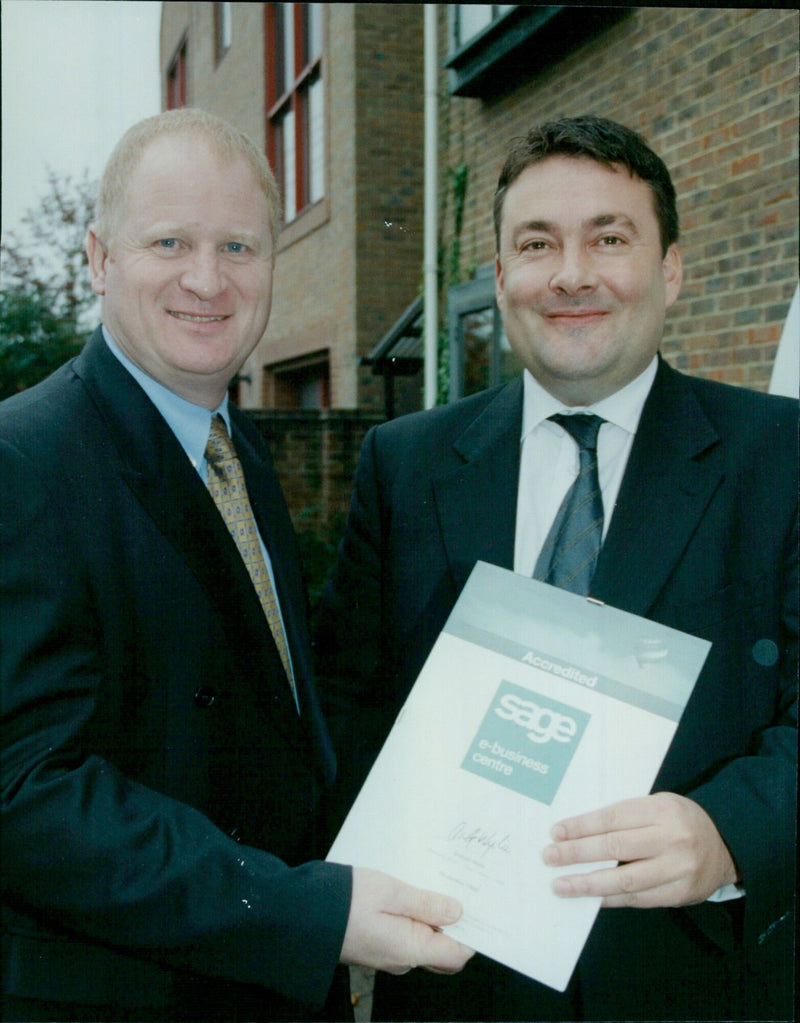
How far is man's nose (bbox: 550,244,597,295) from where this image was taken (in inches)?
65.1

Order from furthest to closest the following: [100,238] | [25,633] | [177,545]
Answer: [100,238]
[177,545]
[25,633]

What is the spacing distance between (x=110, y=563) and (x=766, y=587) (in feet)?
3.71

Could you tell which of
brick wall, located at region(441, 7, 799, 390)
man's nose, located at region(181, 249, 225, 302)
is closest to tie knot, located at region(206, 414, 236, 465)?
man's nose, located at region(181, 249, 225, 302)

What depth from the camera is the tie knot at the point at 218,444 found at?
1708 millimetres

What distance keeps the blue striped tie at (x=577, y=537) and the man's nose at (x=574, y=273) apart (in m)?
0.31

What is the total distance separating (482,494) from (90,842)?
93 cm

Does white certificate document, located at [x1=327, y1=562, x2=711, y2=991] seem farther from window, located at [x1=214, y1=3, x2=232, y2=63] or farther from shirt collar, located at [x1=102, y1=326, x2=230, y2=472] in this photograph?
window, located at [x1=214, y1=3, x2=232, y2=63]

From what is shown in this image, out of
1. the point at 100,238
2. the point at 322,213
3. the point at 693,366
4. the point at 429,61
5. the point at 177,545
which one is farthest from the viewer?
the point at 322,213

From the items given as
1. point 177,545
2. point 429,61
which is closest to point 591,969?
point 177,545

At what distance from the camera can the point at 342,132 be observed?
5.82 meters

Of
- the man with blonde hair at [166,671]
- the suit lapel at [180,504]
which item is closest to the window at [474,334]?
the man with blonde hair at [166,671]

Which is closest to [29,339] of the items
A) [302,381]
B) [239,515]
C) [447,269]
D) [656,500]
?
[239,515]

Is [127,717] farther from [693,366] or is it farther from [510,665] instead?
[693,366]

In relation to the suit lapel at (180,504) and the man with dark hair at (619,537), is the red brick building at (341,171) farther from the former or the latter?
the suit lapel at (180,504)
